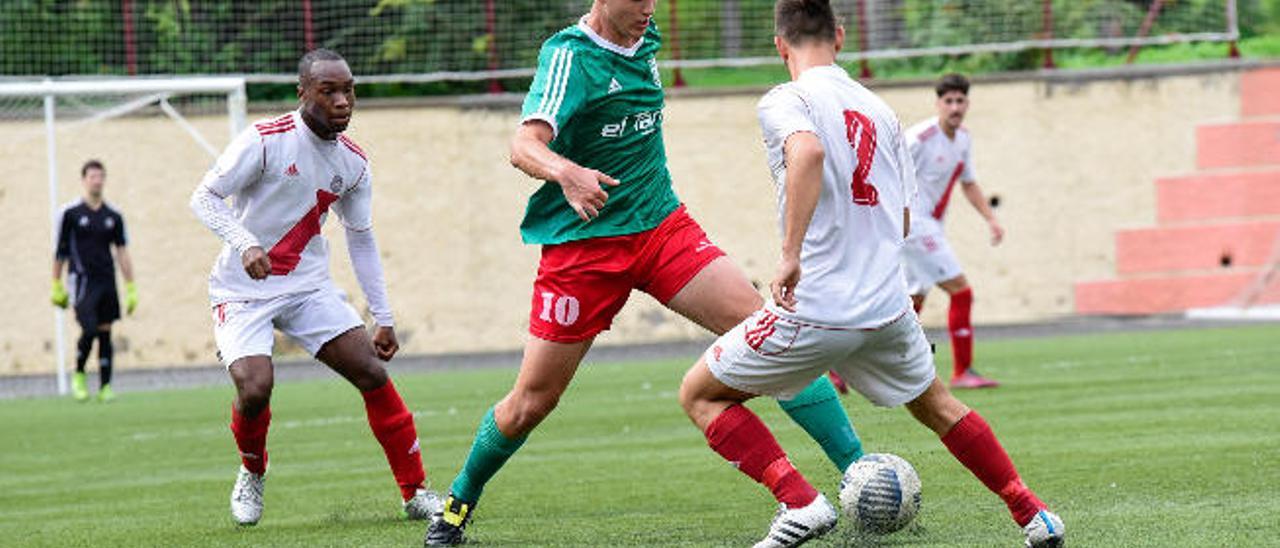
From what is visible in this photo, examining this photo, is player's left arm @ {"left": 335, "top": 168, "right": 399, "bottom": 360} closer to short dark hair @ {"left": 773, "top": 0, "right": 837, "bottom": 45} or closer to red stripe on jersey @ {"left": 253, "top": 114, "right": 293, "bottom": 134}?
red stripe on jersey @ {"left": 253, "top": 114, "right": 293, "bottom": 134}

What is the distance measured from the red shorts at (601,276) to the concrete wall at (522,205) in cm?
1774

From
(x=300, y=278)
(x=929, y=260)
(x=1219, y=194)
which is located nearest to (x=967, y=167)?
(x=929, y=260)

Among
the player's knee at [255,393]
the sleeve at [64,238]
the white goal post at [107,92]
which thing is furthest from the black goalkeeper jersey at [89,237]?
the player's knee at [255,393]

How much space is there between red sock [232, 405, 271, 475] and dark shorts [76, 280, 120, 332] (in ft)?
37.6

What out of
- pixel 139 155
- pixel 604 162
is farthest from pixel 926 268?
pixel 139 155

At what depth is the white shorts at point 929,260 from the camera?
15.6 m

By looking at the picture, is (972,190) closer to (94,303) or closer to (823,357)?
(94,303)

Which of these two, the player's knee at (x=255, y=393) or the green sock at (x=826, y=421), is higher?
the green sock at (x=826, y=421)

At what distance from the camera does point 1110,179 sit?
2617 cm

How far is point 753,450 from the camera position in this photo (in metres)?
6.97

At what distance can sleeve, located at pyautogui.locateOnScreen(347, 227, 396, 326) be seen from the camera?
9.40 m

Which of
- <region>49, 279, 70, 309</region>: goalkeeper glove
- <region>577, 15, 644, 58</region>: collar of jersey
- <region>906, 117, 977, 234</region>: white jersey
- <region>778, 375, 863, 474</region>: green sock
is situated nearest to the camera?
<region>778, 375, 863, 474</region>: green sock

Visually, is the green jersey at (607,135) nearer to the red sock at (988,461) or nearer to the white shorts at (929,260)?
the red sock at (988,461)

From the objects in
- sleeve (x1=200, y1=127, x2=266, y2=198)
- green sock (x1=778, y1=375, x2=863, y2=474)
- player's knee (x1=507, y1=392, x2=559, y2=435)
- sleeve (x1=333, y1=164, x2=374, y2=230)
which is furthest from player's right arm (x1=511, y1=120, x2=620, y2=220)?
sleeve (x1=333, y1=164, x2=374, y2=230)
